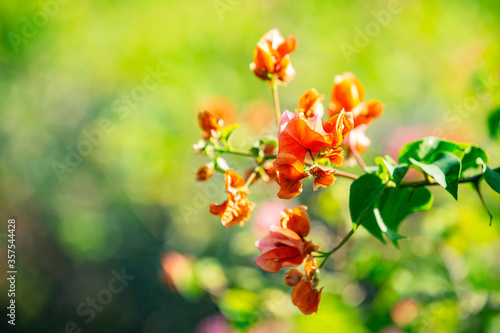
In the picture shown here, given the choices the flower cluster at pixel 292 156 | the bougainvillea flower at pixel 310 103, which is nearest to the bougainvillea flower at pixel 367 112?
the flower cluster at pixel 292 156

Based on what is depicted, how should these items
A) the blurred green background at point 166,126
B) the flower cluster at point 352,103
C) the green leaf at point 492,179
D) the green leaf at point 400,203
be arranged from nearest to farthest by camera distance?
1. the green leaf at point 492,179
2. the green leaf at point 400,203
3. the flower cluster at point 352,103
4. the blurred green background at point 166,126

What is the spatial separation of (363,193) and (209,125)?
0.76ft

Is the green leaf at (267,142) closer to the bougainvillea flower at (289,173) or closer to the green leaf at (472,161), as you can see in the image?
the bougainvillea flower at (289,173)

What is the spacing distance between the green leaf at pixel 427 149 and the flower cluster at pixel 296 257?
15 cm

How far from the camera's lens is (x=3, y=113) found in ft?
7.83

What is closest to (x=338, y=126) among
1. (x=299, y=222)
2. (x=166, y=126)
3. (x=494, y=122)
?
(x=299, y=222)

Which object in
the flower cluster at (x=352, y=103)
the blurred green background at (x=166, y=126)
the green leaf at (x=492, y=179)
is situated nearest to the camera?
the green leaf at (x=492, y=179)

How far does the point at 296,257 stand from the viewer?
50 cm

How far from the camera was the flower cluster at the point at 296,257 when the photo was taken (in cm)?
50

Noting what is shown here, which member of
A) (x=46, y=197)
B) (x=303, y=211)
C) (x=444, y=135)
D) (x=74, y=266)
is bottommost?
(x=74, y=266)

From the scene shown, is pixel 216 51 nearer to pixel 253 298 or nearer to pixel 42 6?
pixel 42 6

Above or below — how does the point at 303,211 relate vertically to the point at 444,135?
above

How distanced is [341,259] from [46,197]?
66.0 inches

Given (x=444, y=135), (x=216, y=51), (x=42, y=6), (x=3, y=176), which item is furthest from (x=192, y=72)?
(x=444, y=135)
